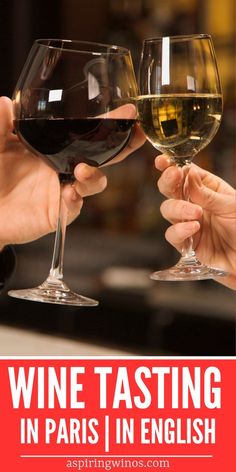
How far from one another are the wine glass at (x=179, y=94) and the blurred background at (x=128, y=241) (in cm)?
200

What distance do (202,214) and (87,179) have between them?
0.21 metres

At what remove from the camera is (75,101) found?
840 mm

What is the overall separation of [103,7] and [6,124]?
2.45 meters

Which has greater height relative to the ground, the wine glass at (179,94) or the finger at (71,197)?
the wine glass at (179,94)

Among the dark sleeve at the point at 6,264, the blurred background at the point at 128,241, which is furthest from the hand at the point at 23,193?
the blurred background at the point at 128,241

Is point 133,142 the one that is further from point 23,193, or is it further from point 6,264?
point 6,264

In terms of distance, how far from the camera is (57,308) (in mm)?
3336

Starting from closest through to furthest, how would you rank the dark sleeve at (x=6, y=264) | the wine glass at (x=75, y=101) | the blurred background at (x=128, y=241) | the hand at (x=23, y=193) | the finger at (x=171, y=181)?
1. the wine glass at (x=75, y=101)
2. the finger at (x=171, y=181)
3. the hand at (x=23, y=193)
4. the dark sleeve at (x=6, y=264)
5. the blurred background at (x=128, y=241)

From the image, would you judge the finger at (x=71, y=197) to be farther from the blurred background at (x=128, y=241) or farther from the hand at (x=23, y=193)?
the blurred background at (x=128, y=241)

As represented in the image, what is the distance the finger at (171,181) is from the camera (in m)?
0.94

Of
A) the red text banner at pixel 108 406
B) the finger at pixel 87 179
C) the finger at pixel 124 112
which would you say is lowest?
the red text banner at pixel 108 406

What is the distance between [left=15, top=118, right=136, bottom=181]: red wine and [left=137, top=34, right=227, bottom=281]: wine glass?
3cm

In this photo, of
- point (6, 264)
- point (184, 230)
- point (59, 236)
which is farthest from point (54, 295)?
point (6, 264)

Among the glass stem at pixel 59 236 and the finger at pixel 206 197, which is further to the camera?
the finger at pixel 206 197
